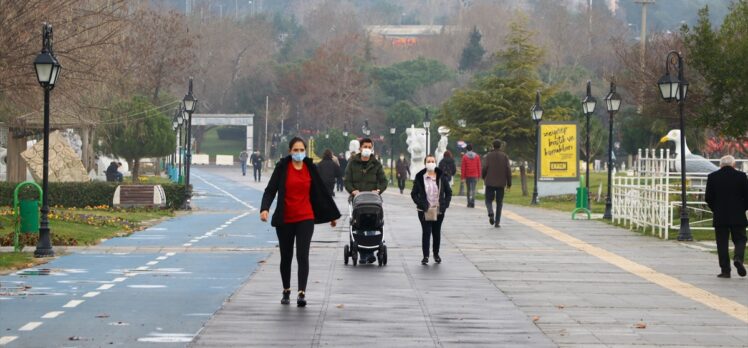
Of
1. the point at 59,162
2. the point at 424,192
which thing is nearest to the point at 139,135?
the point at 59,162

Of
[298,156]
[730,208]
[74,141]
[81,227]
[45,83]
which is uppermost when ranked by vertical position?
[45,83]

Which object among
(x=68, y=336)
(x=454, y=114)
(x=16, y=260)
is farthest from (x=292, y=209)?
(x=454, y=114)

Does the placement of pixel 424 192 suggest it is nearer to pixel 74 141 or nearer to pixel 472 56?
pixel 74 141

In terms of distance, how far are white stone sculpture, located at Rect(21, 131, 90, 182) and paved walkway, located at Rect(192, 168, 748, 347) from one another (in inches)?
1190

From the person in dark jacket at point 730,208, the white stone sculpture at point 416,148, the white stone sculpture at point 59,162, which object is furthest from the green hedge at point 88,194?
the white stone sculpture at point 416,148

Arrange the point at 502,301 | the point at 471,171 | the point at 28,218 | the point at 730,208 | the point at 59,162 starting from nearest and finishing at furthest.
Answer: the point at 502,301, the point at 730,208, the point at 28,218, the point at 471,171, the point at 59,162

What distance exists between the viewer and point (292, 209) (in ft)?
50.1

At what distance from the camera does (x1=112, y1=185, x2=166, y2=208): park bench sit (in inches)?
1673

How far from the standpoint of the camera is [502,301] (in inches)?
623

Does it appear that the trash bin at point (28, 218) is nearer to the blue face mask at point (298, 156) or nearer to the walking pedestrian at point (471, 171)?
the blue face mask at point (298, 156)

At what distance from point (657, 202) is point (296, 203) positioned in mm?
14461

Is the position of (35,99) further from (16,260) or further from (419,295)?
(419,295)

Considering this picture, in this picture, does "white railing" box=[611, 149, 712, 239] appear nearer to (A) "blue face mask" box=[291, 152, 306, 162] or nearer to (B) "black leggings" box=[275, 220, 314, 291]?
(B) "black leggings" box=[275, 220, 314, 291]

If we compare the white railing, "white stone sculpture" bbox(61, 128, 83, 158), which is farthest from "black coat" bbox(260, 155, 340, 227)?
"white stone sculpture" bbox(61, 128, 83, 158)
